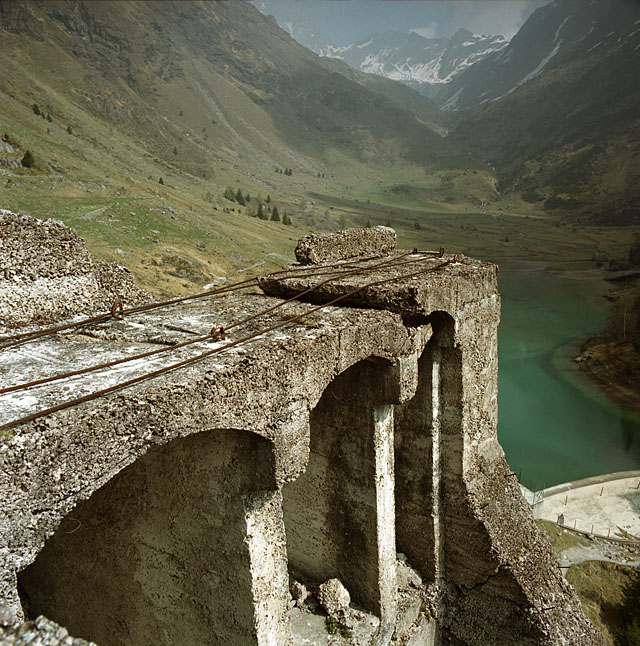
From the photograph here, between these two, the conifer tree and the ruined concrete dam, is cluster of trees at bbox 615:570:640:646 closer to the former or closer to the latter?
the ruined concrete dam

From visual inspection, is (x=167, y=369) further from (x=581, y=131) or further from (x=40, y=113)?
(x=581, y=131)

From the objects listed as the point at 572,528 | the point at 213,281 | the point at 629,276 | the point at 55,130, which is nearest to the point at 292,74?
the point at 55,130

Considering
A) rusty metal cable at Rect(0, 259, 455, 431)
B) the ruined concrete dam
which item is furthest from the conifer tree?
rusty metal cable at Rect(0, 259, 455, 431)

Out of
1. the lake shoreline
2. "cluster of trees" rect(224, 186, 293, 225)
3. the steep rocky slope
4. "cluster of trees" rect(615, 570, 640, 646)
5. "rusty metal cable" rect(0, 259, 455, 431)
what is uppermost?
the steep rocky slope

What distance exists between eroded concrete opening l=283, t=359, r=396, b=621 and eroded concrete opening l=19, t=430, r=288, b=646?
1582mm

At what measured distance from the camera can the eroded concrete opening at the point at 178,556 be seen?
4191 mm

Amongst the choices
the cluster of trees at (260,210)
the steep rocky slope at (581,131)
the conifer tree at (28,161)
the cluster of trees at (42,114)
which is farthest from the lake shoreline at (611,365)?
the cluster of trees at (42,114)

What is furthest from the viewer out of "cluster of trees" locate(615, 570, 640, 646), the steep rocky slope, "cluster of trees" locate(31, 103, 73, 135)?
the steep rocky slope

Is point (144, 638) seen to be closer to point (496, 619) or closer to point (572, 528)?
point (496, 619)

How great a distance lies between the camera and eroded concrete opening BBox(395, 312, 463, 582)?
6.60 meters

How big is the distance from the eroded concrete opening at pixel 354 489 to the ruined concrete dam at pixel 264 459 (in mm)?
25

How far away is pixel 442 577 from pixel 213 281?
2153cm

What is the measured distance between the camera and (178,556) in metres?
4.67

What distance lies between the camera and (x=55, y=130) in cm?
5372
